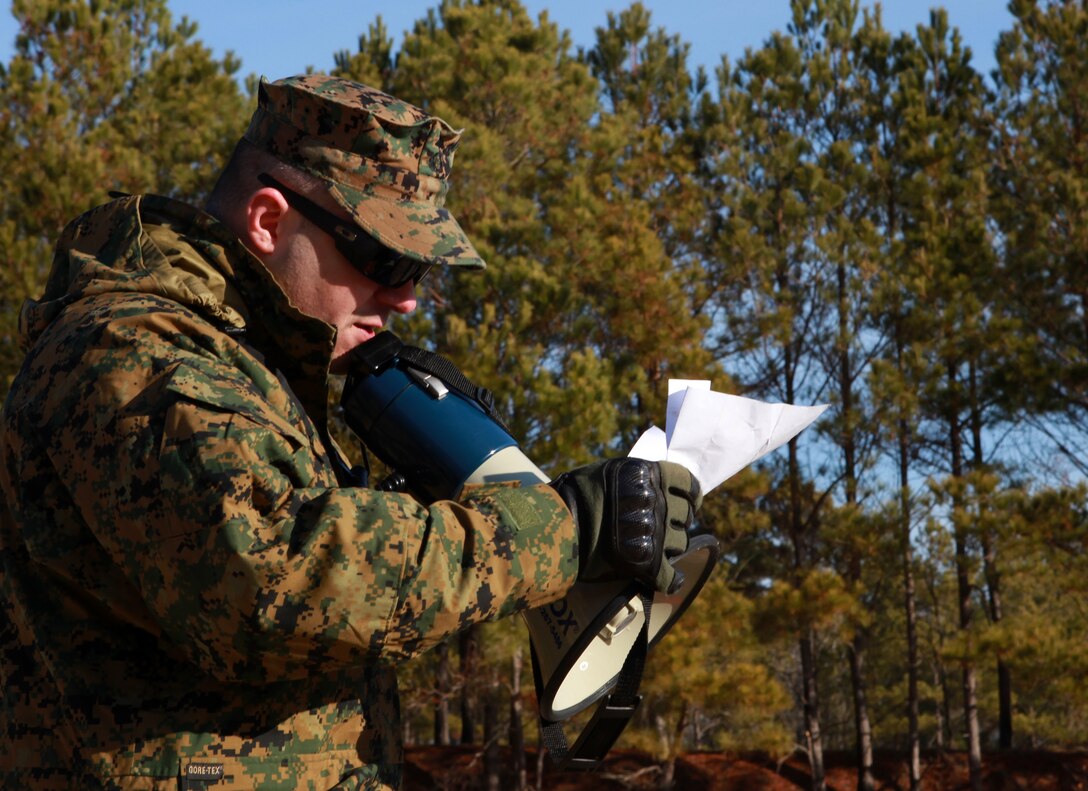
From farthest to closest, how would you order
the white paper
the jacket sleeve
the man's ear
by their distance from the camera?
the white paper < the man's ear < the jacket sleeve

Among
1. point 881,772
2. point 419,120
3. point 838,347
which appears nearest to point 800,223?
point 838,347

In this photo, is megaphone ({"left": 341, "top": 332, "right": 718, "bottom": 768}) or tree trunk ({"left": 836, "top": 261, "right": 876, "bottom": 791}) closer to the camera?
megaphone ({"left": 341, "top": 332, "right": 718, "bottom": 768})

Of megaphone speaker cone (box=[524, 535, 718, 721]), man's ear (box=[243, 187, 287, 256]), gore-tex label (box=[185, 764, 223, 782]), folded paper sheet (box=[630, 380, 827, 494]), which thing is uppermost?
man's ear (box=[243, 187, 287, 256])

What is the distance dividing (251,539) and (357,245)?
1.94 feet

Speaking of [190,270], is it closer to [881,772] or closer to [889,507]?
[889,507]

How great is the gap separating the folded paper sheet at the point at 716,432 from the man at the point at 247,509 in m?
0.26

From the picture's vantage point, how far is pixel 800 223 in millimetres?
19609

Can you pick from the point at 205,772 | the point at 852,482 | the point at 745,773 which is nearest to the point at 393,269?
the point at 205,772

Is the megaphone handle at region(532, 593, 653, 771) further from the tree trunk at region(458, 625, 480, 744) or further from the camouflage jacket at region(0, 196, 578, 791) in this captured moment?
the tree trunk at region(458, 625, 480, 744)

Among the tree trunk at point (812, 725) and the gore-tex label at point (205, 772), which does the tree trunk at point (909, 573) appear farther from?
the gore-tex label at point (205, 772)

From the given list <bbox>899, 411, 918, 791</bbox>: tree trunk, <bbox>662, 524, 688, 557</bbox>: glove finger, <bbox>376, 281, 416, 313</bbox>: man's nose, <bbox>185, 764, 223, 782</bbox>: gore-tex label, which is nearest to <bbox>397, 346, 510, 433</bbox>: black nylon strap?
<bbox>376, 281, 416, 313</bbox>: man's nose

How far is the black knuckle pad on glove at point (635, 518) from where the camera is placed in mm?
1648

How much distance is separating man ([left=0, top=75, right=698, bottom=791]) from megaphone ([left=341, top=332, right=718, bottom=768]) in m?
0.22

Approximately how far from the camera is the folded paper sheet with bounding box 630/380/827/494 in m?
2.04
